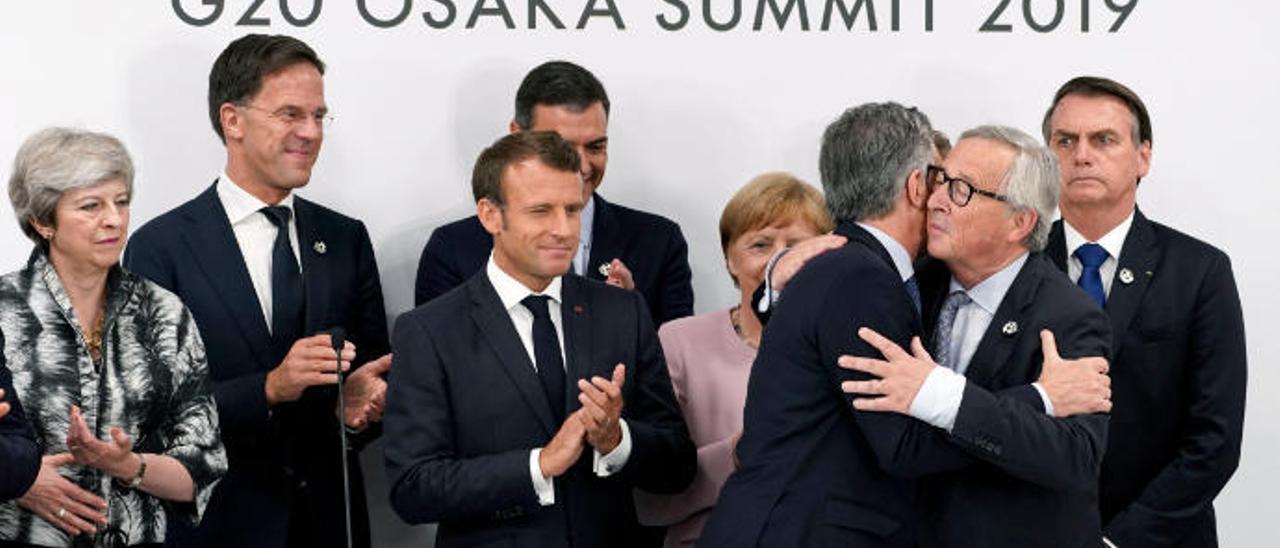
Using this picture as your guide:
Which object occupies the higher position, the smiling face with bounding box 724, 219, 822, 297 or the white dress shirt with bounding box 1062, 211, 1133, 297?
the smiling face with bounding box 724, 219, 822, 297

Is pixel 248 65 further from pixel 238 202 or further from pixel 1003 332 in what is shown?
pixel 1003 332

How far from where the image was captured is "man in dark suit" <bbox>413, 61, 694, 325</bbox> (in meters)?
5.21

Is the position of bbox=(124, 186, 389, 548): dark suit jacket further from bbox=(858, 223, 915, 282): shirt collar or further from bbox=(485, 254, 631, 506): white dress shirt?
bbox=(858, 223, 915, 282): shirt collar

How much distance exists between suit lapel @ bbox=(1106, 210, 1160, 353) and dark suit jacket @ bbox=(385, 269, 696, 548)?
106 centimetres

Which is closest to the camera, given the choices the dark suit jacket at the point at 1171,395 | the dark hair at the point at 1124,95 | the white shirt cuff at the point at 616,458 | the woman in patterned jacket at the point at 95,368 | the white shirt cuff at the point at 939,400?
the white shirt cuff at the point at 939,400

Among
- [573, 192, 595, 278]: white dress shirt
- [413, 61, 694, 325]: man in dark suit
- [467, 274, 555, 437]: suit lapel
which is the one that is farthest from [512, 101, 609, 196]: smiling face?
[467, 274, 555, 437]: suit lapel

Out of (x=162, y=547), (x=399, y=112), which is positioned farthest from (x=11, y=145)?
(x=162, y=547)

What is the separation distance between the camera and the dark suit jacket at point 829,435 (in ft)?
12.6

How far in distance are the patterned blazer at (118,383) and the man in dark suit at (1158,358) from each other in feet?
6.52

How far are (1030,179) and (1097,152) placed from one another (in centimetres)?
103

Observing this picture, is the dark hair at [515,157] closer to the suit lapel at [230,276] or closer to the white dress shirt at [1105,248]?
the suit lapel at [230,276]

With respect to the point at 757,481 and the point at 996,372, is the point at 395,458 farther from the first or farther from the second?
the point at 996,372

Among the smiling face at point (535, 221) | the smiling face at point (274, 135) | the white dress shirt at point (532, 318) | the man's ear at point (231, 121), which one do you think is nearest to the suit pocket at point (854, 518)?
the white dress shirt at point (532, 318)

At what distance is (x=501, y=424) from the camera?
431 cm
